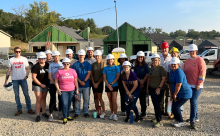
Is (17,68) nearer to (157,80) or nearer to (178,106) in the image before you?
(157,80)

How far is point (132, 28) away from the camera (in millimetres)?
27281

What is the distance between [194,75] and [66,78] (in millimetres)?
3209

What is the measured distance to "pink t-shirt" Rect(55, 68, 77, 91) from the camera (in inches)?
186

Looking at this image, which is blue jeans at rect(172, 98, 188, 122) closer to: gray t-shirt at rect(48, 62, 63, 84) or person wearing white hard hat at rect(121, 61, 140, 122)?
person wearing white hard hat at rect(121, 61, 140, 122)

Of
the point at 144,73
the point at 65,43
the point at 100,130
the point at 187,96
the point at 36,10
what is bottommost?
the point at 100,130

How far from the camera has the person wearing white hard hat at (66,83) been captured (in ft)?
15.5

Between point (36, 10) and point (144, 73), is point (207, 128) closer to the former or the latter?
point (144, 73)

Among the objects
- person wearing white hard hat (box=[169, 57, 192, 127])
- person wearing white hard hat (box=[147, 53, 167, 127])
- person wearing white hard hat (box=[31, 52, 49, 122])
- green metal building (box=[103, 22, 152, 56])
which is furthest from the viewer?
green metal building (box=[103, 22, 152, 56])

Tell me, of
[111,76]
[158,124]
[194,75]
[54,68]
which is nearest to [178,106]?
[158,124]

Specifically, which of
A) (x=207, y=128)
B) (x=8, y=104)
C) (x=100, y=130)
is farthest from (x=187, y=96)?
(x=8, y=104)

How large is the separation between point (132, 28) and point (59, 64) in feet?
77.0

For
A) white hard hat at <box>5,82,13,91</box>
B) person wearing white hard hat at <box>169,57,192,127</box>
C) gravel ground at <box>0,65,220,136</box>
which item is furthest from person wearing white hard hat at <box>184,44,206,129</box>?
white hard hat at <box>5,82,13,91</box>

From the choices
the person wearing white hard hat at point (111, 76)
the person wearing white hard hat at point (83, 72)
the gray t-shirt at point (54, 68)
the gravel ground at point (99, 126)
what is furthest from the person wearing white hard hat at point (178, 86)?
the gray t-shirt at point (54, 68)

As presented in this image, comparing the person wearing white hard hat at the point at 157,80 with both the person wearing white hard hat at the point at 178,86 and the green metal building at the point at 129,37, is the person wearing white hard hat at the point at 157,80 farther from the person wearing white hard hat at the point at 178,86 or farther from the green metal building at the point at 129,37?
the green metal building at the point at 129,37
